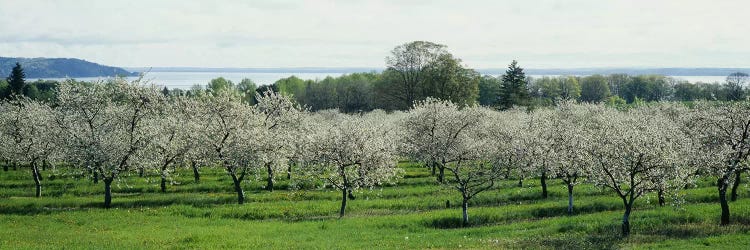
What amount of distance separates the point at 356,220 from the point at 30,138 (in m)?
35.4

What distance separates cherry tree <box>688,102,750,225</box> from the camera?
3172 centimetres

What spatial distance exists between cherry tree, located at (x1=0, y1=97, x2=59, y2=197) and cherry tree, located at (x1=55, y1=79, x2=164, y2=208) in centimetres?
263

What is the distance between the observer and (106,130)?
46656mm

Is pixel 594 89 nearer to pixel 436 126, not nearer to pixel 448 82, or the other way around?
pixel 448 82

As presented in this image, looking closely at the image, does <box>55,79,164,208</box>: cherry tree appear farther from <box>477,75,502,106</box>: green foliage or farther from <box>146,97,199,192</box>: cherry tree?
<box>477,75,502,106</box>: green foliage

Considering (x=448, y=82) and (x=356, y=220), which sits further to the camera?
(x=448, y=82)

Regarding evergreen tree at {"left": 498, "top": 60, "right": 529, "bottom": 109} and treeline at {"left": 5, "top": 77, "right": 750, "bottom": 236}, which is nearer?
treeline at {"left": 5, "top": 77, "right": 750, "bottom": 236}

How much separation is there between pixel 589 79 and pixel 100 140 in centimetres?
18146

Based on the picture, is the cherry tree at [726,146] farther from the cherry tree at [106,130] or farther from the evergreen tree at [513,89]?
the evergreen tree at [513,89]

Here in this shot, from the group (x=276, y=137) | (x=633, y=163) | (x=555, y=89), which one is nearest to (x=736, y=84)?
(x=555, y=89)

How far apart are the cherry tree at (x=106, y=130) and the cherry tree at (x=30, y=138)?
2628 millimetres

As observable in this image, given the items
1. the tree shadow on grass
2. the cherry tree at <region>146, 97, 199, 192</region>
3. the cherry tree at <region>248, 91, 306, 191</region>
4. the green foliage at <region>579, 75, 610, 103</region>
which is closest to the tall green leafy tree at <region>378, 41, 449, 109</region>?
the cherry tree at <region>248, 91, 306, 191</region>

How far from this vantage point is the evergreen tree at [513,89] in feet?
341

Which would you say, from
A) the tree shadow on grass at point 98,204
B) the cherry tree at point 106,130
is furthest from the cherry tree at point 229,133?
the cherry tree at point 106,130
